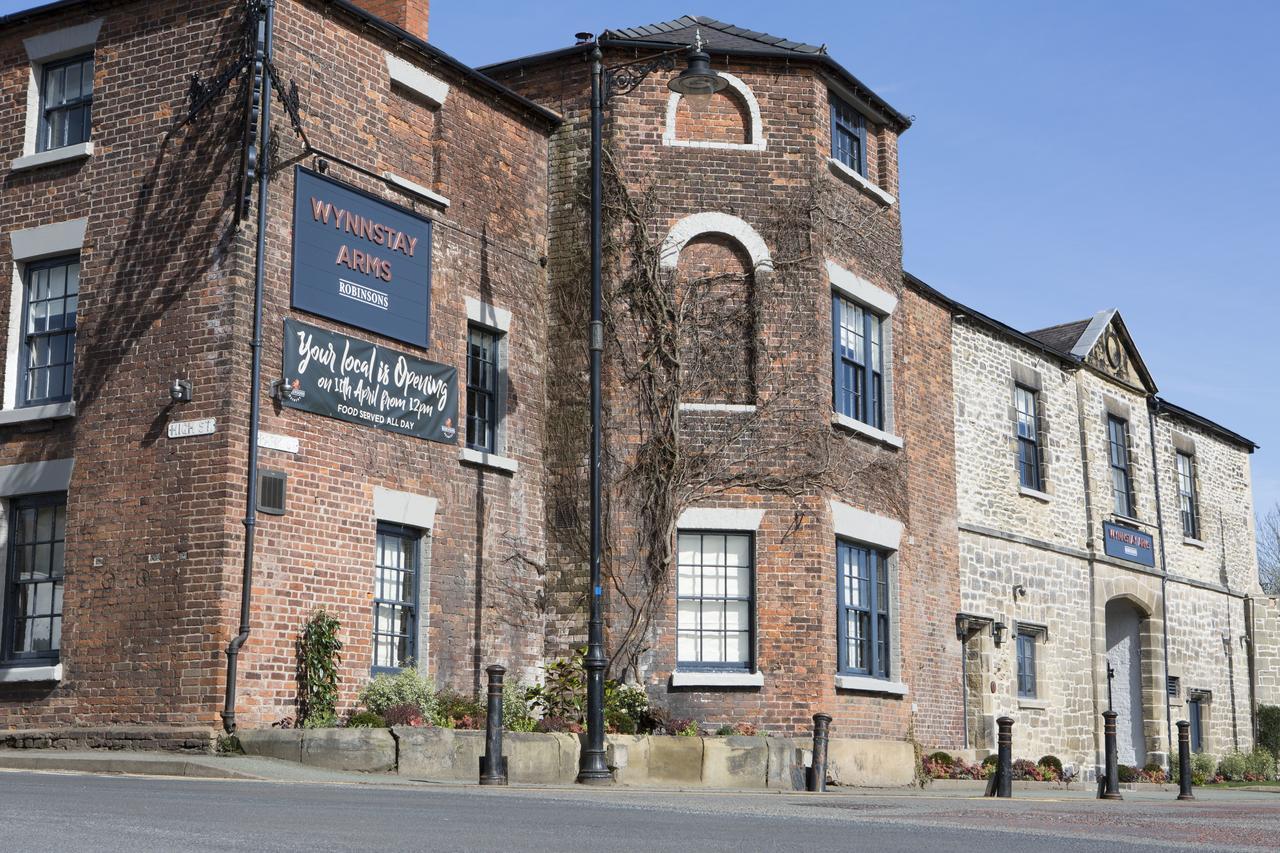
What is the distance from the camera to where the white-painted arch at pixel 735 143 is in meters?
20.8

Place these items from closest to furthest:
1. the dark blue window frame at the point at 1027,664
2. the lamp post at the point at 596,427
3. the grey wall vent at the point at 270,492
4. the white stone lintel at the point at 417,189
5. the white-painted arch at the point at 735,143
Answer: the lamp post at the point at 596,427, the grey wall vent at the point at 270,492, the white stone lintel at the point at 417,189, the white-painted arch at the point at 735,143, the dark blue window frame at the point at 1027,664

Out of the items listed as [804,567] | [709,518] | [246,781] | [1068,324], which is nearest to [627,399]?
[709,518]

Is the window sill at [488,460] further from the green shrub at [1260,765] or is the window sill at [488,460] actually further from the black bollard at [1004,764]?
the green shrub at [1260,765]

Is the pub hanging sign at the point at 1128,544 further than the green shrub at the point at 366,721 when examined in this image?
Yes

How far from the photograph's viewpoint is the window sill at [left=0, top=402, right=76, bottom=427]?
1694 centimetres

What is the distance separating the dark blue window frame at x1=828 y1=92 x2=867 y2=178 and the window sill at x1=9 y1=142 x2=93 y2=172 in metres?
9.91

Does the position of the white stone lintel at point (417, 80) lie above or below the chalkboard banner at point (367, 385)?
above

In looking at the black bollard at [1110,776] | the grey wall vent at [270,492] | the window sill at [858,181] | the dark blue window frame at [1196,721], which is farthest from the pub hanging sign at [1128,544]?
the grey wall vent at [270,492]

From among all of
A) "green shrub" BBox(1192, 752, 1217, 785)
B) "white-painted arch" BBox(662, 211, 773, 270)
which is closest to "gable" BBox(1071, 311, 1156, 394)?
"green shrub" BBox(1192, 752, 1217, 785)

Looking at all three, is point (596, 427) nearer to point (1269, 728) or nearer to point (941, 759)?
point (941, 759)

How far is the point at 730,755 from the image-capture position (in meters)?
17.5

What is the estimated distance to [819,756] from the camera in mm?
17469

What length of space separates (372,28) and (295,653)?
7380 mm

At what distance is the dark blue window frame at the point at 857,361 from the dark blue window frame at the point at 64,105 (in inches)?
387
